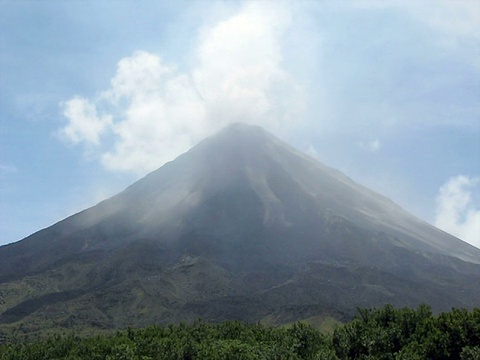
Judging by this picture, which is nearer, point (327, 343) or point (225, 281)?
point (327, 343)

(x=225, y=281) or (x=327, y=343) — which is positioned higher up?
(x=327, y=343)

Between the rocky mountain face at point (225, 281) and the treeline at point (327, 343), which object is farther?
the rocky mountain face at point (225, 281)

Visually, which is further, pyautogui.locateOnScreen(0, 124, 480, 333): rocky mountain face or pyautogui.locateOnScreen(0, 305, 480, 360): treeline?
pyautogui.locateOnScreen(0, 124, 480, 333): rocky mountain face

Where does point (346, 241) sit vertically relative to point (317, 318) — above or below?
above

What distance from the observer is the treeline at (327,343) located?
34.0 m

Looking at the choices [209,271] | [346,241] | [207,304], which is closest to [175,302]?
[207,304]

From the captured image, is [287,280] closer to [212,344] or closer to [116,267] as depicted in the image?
[116,267]

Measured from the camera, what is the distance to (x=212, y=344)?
154ft

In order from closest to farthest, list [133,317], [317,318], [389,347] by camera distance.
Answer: [389,347] < [317,318] < [133,317]

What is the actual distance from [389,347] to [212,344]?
51.5 ft

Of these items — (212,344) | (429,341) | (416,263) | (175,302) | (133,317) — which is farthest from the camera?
(416,263)

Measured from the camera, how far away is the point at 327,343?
42.7m

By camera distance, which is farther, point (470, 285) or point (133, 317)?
point (470, 285)

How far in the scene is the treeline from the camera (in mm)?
34031
